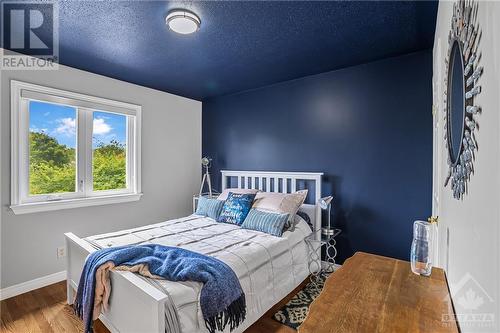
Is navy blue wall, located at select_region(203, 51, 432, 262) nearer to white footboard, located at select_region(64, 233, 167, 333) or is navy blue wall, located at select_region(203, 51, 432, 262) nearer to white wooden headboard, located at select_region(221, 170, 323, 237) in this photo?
white wooden headboard, located at select_region(221, 170, 323, 237)

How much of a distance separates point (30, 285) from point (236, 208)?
224cm

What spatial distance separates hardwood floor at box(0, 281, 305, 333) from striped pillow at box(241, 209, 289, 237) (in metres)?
0.65

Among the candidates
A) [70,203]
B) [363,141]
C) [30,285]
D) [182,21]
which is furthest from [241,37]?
[30,285]

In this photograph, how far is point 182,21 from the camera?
1.90 m

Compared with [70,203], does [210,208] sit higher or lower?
lower

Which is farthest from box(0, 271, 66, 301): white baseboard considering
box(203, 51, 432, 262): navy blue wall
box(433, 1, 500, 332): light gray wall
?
box(433, 1, 500, 332): light gray wall

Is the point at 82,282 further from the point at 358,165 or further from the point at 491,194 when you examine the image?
the point at 358,165

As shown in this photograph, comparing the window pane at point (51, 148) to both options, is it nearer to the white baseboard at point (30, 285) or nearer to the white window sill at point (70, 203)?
the white window sill at point (70, 203)

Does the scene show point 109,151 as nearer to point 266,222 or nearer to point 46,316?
point 46,316

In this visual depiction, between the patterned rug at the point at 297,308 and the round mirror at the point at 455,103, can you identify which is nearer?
the round mirror at the point at 455,103

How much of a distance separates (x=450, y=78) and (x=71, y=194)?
355 cm

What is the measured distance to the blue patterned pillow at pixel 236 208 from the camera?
2.89 m

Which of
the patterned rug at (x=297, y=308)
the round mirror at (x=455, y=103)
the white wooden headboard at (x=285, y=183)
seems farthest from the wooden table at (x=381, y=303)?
the white wooden headboard at (x=285, y=183)

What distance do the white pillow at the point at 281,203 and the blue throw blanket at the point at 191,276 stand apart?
1.11m
